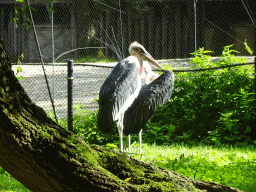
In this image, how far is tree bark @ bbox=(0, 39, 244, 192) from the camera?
1409mm

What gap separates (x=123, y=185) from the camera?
57.2 inches

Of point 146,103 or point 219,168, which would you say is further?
point 146,103

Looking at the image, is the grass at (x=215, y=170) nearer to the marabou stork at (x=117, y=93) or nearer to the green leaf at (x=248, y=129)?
the marabou stork at (x=117, y=93)

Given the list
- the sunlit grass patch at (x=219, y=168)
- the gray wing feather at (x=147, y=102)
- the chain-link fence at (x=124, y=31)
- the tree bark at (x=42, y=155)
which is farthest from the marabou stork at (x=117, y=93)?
the chain-link fence at (x=124, y=31)

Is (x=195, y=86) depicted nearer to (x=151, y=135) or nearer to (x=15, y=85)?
(x=151, y=135)

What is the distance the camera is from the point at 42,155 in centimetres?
142

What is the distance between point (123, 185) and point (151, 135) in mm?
3898

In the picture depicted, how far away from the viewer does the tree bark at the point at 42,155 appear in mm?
1409

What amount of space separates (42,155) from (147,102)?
2.67 meters

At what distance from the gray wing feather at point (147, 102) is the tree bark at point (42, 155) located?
249 cm

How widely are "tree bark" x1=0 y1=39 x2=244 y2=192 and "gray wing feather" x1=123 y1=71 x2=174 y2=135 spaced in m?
2.49

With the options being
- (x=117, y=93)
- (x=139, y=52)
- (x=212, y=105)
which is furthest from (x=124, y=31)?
(x=117, y=93)

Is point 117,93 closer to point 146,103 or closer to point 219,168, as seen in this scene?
point 146,103

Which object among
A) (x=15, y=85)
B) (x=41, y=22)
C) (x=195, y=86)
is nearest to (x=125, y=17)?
(x=41, y=22)
